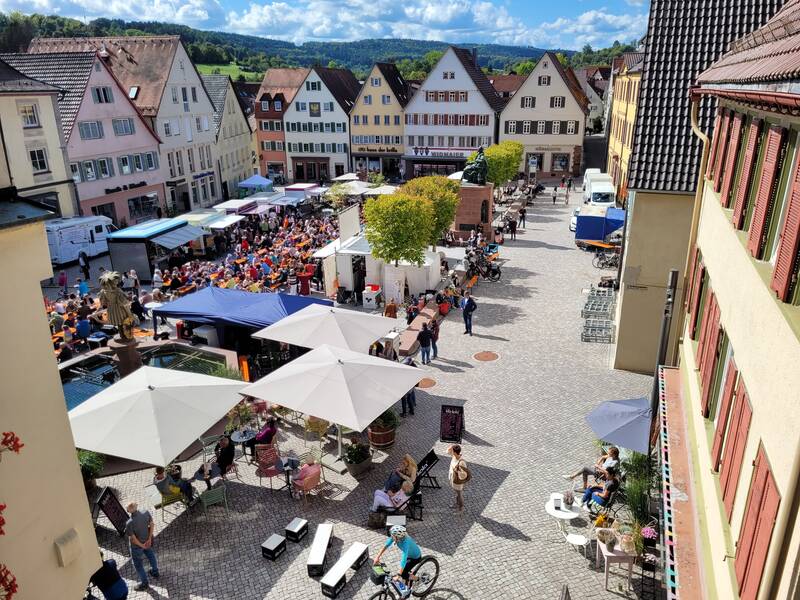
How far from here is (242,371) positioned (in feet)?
57.6

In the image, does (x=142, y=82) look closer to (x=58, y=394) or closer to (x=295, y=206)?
(x=295, y=206)

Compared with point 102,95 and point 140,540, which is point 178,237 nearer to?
point 102,95

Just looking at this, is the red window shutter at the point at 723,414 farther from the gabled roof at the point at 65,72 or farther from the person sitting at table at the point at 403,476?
the gabled roof at the point at 65,72

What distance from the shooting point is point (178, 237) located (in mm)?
30016

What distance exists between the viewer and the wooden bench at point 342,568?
943cm

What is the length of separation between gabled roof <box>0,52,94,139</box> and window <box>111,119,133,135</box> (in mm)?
2933

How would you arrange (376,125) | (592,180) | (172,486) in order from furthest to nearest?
(376,125), (592,180), (172,486)

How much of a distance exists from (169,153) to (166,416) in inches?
1446

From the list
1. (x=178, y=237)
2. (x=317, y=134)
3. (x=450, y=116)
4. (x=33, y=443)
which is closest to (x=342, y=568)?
(x=33, y=443)

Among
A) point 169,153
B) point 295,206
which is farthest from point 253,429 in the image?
point 169,153

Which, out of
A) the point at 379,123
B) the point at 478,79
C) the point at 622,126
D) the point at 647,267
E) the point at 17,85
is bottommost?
the point at 647,267

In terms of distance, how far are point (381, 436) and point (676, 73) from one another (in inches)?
486

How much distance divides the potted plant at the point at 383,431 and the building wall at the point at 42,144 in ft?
74.7

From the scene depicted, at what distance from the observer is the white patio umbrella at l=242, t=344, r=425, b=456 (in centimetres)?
1182
